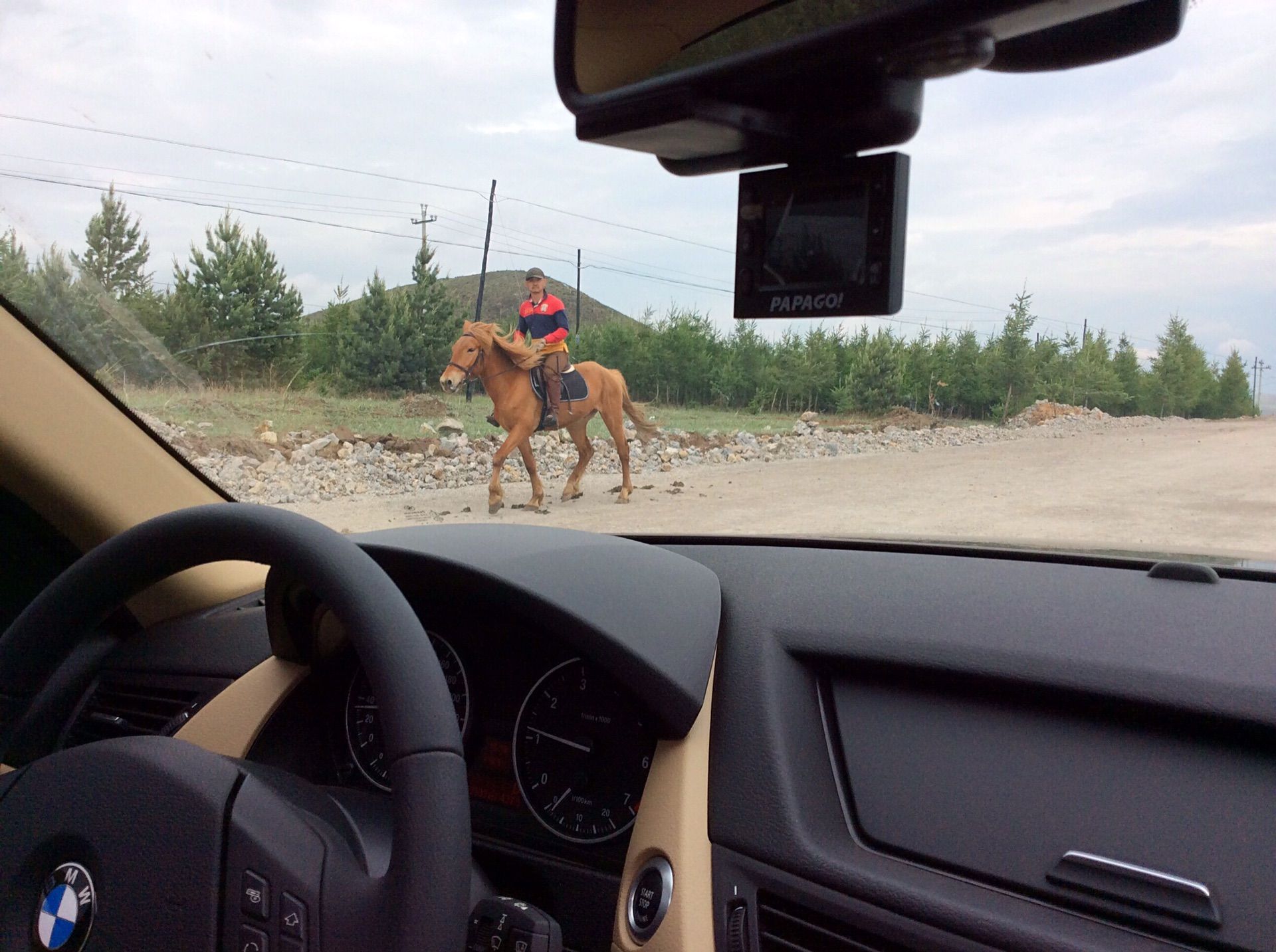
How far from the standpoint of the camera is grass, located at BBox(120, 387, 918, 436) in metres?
3.02

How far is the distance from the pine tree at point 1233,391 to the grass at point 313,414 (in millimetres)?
939

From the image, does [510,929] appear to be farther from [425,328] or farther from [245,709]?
[425,328]

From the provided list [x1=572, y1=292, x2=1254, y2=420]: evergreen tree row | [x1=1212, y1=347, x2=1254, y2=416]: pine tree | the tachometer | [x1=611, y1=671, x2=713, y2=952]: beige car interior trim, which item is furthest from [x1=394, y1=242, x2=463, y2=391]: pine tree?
[x1=1212, y1=347, x2=1254, y2=416]: pine tree

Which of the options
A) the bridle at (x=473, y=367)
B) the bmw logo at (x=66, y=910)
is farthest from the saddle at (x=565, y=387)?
the bmw logo at (x=66, y=910)

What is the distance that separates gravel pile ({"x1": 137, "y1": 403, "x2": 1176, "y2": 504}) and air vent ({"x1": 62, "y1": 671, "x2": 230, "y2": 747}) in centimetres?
54

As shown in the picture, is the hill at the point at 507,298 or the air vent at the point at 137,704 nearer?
the air vent at the point at 137,704

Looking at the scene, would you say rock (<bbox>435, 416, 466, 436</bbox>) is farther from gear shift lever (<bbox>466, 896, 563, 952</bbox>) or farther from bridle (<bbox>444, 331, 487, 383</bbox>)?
gear shift lever (<bbox>466, 896, 563, 952</bbox>)

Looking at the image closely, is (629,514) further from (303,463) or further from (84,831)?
(84,831)

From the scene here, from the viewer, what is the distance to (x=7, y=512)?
112 inches

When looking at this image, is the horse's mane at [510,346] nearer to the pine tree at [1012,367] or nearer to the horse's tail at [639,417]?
the horse's tail at [639,417]

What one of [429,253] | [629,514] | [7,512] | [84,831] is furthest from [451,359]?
[84,831]

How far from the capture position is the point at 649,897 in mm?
1898

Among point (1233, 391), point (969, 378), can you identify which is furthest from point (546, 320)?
point (1233, 391)

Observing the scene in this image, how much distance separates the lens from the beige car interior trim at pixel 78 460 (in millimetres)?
2586
